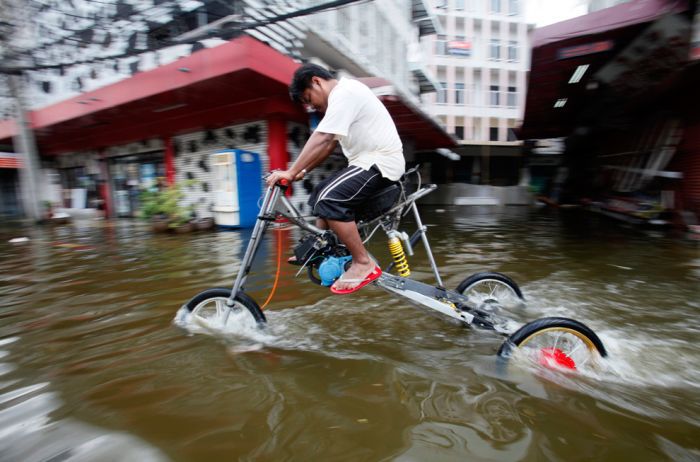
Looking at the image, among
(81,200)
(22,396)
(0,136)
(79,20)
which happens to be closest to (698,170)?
(22,396)

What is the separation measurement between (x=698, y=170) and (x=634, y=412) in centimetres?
906

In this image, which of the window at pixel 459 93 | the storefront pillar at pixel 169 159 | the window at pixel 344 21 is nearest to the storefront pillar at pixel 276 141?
the storefront pillar at pixel 169 159

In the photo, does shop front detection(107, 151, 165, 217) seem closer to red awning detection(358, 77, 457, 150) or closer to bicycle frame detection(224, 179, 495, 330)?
red awning detection(358, 77, 457, 150)

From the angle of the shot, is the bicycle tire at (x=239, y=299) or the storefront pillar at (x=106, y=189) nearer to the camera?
the bicycle tire at (x=239, y=299)

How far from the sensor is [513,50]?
3288 cm

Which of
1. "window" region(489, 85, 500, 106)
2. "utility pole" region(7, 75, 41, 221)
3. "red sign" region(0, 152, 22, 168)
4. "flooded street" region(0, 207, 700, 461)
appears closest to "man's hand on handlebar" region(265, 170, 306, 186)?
"flooded street" region(0, 207, 700, 461)

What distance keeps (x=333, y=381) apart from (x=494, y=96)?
115 feet

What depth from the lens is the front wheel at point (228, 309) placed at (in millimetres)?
2725

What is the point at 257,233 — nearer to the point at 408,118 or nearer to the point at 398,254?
the point at 398,254

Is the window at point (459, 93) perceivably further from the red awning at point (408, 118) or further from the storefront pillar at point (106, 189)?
the storefront pillar at point (106, 189)

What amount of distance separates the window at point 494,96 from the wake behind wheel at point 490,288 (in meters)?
32.7

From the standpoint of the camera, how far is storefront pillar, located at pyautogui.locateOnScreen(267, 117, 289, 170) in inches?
415

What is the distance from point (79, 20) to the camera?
9.20 metres

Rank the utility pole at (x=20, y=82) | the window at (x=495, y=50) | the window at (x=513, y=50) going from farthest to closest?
the window at (x=513, y=50)
the window at (x=495, y=50)
the utility pole at (x=20, y=82)
